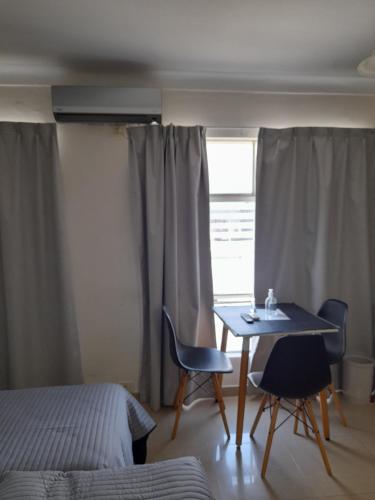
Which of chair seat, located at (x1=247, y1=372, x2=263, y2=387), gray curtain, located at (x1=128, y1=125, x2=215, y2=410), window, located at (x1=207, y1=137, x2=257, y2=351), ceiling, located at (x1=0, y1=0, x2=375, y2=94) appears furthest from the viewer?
window, located at (x1=207, y1=137, x2=257, y2=351)

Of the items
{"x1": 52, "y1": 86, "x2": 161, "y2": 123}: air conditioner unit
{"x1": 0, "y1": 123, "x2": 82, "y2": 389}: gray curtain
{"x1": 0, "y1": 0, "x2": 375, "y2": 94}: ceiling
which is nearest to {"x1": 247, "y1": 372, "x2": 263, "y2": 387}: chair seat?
{"x1": 0, "y1": 123, "x2": 82, "y2": 389}: gray curtain

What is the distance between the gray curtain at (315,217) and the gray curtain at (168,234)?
0.51m

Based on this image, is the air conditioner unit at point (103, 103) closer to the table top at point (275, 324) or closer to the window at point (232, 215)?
the window at point (232, 215)

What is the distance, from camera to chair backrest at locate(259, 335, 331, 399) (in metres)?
1.83

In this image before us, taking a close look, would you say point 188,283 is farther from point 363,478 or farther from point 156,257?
point 363,478

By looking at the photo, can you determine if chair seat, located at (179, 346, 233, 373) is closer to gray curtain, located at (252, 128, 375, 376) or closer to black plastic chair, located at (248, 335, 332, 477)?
black plastic chair, located at (248, 335, 332, 477)

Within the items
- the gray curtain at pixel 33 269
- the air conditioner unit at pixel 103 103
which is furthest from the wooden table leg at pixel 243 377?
the air conditioner unit at pixel 103 103

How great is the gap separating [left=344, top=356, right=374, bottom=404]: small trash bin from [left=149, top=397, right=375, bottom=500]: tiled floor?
9 cm

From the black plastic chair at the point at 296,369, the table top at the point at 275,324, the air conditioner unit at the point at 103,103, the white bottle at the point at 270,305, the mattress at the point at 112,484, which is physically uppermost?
the air conditioner unit at the point at 103,103

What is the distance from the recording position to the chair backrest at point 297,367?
6.01ft

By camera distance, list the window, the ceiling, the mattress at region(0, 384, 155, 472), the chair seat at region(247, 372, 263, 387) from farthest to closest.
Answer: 1. the window
2. the chair seat at region(247, 372, 263, 387)
3. the ceiling
4. the mattress at region(0, 384, 155, 472)

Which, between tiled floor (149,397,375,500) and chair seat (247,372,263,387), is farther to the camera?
chair seat (247,372,263,387)

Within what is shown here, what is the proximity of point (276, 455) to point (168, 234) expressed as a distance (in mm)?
1702

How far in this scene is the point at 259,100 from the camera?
2705 mm
